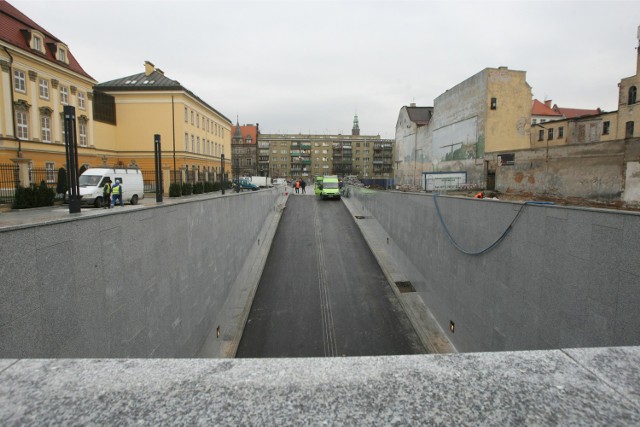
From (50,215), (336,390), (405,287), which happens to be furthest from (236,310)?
(336,390)

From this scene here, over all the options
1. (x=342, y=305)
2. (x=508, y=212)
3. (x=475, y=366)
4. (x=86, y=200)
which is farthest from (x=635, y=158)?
(x=86, y=200)

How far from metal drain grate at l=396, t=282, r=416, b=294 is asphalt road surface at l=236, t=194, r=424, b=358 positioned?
55cm

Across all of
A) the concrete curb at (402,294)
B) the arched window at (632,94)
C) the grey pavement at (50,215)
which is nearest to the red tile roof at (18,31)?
the grey pavement at (50,215)

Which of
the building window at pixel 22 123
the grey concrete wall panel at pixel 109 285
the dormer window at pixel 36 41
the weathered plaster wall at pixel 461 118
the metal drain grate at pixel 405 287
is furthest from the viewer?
the dormer window at pixel 36 41

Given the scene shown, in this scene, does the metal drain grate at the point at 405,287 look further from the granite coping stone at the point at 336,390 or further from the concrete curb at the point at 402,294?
the granite coping stone at the point at 336,390

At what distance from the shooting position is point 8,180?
53.6 feet

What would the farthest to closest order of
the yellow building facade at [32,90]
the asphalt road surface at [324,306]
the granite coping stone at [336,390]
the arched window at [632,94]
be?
the arched window at [632,94], the yellow building facade at [32,90], the asphalt road surface at [324,306], the granite coping stone at [336,390]

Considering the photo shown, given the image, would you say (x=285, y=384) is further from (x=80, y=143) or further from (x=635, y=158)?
(x=80, y=143)

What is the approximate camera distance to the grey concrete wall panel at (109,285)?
4.16 metres

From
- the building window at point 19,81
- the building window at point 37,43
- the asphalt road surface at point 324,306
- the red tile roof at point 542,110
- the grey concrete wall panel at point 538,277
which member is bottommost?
the asphalt road surface at point 324,306

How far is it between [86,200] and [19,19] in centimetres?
2834

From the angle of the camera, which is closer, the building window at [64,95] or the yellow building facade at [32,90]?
the yellow building facade at [32,90]

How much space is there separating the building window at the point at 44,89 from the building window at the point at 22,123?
2969mm

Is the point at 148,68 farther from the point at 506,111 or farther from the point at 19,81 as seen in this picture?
the point at 506,111
